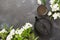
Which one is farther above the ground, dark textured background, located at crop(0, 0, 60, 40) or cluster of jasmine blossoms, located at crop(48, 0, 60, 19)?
dark textured background, located at crop(0, 0, 60, 40)

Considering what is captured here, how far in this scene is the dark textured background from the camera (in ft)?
5.49

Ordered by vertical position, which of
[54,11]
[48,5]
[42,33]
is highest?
[48,5]

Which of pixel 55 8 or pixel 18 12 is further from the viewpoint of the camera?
pixel 18 12

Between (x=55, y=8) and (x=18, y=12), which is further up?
(x=18, y=12)

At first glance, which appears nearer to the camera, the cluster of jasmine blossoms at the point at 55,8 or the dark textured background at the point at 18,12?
the cluster of jasmine blossoms at the point at 55,8

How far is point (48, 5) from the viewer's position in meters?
1.72

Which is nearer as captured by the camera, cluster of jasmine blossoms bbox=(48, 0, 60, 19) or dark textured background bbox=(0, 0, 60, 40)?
cluster of jasmine blossoms bbox=(48, 0, 60, 19)

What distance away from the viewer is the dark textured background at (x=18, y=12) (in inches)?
65.9

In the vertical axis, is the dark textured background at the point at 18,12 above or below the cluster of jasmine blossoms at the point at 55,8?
above

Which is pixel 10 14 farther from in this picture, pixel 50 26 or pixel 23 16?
pixel 50 26

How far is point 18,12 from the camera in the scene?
1.74m

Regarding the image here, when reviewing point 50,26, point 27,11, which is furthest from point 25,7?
point 50,26

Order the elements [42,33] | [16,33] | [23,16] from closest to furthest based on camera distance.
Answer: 1. [16,33]
2. [42,33]
3. [23,16]

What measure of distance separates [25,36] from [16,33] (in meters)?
0.09
